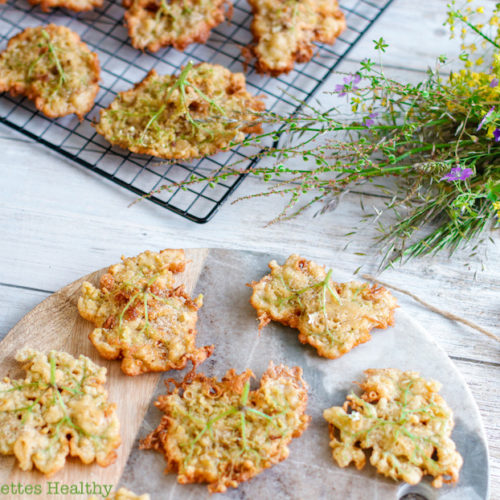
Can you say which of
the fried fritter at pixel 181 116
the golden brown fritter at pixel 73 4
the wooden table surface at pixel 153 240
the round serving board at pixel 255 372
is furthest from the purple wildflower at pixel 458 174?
the golden brown fritter at pixel 73 4

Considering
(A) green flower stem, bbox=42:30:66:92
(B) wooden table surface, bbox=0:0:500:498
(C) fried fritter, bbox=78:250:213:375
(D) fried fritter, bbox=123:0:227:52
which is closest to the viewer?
(C) fried fritter, bbox=78:250:213:375

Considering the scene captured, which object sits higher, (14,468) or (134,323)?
(134,323)

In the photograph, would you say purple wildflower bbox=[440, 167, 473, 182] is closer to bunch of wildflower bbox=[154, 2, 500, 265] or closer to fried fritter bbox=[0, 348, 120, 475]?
bunch of wildflower bbox=[154, 2, 500, 265]

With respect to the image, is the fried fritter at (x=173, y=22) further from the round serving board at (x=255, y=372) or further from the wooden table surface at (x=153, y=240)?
the round serving board at (x=255, y=372)

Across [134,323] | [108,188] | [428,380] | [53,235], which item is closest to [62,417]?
[134,323]

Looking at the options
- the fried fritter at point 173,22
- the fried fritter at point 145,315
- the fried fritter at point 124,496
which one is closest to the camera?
the fried fritter at point 124,496

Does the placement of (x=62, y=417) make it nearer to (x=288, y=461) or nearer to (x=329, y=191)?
(x=288, y=461)

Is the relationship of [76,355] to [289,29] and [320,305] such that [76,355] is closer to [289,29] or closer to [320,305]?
[320,305]

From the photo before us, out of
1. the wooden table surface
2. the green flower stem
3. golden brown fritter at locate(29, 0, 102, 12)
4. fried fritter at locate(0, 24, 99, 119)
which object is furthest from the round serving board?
golden brown fritter at locate(29, 0, 102, 12)
